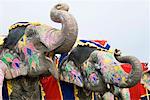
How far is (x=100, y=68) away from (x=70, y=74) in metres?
0.22

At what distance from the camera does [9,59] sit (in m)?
2.52

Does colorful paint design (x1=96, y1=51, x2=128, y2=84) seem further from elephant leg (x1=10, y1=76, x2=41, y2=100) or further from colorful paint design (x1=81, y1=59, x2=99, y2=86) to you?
elephant leg (x1=10, y1=76, x2=41, y2=100)

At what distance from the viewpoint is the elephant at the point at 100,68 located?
274 cm

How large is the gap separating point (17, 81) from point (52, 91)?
51cm

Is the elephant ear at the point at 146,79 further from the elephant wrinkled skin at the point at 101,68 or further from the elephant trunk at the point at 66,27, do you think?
the elephant trunk at the point at 66,27

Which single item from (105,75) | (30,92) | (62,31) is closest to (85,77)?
(105,75)

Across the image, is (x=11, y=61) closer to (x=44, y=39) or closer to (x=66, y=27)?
(x=44, y=39)

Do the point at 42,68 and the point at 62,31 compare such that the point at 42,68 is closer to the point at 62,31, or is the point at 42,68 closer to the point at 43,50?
the point at 43,50

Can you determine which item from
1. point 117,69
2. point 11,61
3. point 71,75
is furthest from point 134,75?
point 11,61

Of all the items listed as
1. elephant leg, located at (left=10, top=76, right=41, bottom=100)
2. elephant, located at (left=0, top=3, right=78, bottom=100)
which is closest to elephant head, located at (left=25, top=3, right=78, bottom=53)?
elephant, located at (left=0, top=3, right=78, bottom=100)

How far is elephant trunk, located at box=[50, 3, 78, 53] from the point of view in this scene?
2325 mm

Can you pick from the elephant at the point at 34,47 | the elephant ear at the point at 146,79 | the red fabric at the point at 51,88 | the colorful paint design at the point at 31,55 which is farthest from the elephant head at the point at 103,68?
the elephant ear at the point at 146,79

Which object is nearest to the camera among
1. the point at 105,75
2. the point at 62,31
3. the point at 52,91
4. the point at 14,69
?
the point at 62,31

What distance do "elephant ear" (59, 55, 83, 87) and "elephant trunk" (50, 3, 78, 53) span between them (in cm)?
55
